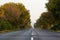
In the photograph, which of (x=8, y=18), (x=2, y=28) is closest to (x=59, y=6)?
(x=2, y=28)

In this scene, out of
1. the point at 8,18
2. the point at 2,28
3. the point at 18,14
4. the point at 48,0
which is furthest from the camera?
the point at 18,14

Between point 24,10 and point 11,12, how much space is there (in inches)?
654

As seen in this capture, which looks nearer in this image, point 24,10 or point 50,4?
point 50,4

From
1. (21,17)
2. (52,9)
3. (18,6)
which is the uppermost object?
(18,6)

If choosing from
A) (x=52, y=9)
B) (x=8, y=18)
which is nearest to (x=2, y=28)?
(x=52, y=9)

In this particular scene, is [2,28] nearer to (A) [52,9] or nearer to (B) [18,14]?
(A) [52,9]

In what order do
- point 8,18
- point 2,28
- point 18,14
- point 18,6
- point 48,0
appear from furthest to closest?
point 18,6
point 18,14
point 8,18
point 48,0
point 2,28

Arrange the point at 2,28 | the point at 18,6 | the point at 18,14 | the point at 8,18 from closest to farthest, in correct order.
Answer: the point at 2,28 → the point at 8,18 → the point at 18,14 → the point at 18,6

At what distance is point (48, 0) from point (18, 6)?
1640 inches

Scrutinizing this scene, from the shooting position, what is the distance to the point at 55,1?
79.3 meters

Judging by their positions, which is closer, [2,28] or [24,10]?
[2,28]

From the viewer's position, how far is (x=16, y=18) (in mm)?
107062

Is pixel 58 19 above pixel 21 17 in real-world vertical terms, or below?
below

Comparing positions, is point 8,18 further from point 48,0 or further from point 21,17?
point 48,0
